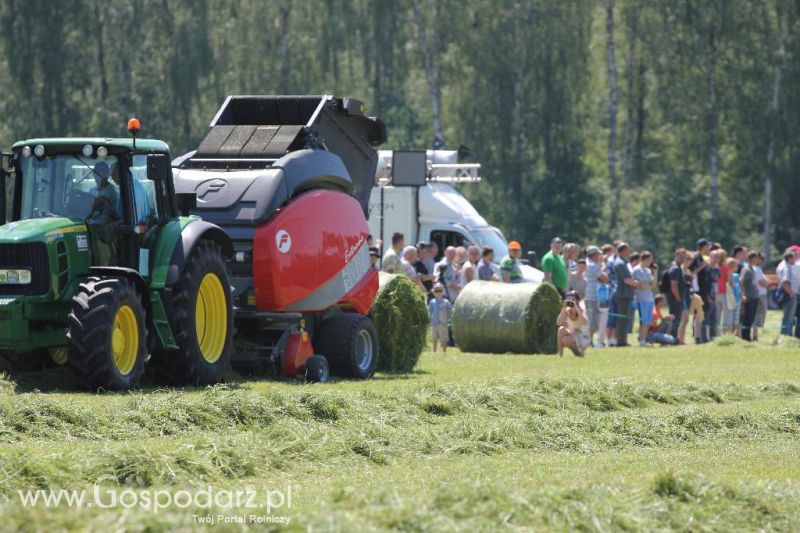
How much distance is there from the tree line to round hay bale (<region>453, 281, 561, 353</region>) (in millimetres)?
28395

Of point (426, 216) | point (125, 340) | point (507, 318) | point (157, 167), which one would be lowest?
point (507, 318)

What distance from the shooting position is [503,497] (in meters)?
7.90

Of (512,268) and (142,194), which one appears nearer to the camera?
(142,194)

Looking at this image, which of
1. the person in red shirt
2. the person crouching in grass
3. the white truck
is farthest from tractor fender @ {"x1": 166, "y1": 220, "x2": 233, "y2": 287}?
the white truck

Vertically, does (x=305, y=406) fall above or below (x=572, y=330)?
above

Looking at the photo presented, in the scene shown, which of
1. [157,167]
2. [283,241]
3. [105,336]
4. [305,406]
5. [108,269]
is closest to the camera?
[305,406]

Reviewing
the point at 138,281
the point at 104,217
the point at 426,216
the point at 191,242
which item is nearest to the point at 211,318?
the point at 191,242

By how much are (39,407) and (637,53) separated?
45.4m

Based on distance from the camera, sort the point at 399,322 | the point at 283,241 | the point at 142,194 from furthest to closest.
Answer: the point at 399,322 → the point at 283,241 → the point at 142,194

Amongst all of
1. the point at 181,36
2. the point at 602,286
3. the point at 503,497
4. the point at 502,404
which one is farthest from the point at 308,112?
the point at 181,36

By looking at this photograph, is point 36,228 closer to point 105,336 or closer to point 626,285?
point 105,336

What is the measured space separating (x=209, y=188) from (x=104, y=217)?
227cm

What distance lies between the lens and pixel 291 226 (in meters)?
16.9

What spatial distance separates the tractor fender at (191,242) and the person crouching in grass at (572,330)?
7.47 metres
